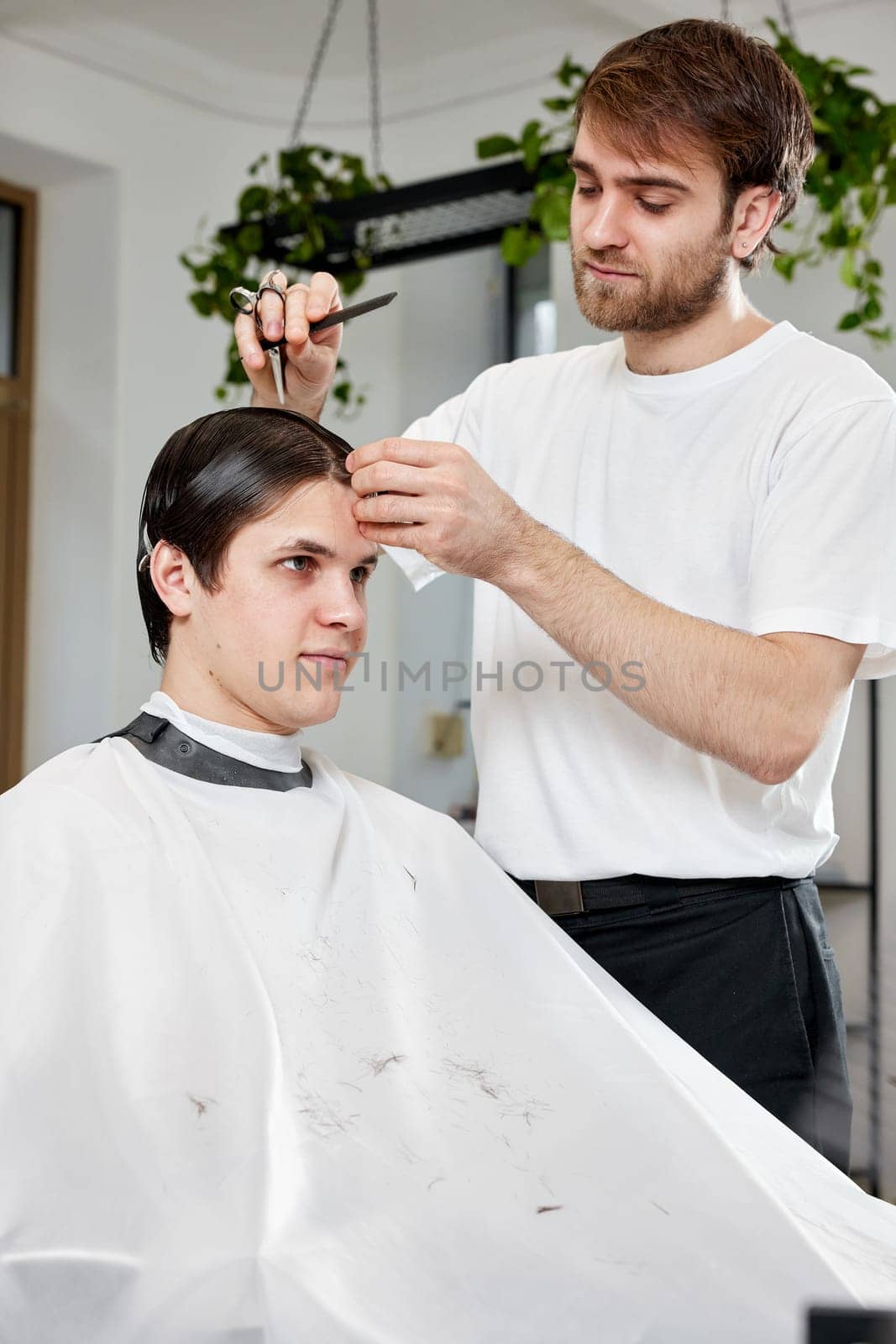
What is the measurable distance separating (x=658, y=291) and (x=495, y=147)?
1789 mm

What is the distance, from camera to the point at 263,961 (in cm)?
151

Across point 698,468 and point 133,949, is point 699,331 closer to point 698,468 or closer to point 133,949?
point 698,468

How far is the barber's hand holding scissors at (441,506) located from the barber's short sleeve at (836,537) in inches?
12.2

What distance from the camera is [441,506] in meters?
1.49

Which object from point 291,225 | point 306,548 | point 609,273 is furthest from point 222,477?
point 291,225

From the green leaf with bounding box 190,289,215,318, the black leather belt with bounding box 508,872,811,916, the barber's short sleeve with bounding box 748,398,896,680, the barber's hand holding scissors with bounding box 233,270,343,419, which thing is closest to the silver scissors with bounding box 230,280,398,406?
the barber's hand holding scissors with bounding box 233,270,343,419

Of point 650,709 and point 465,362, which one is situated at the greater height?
point 465,362

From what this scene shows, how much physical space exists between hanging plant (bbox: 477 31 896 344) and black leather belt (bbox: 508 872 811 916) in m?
1.51

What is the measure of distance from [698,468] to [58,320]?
3.29 m

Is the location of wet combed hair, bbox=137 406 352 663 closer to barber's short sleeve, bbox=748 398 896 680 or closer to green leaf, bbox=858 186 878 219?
barber's short sleeve, bbox=748 398 896 680

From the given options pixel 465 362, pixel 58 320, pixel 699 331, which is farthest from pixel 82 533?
pixel 699 331

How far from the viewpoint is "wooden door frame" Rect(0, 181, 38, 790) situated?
4.57 meters

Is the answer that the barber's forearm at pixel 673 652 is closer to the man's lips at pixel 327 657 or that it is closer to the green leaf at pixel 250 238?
the man's lips at pixel 327 657

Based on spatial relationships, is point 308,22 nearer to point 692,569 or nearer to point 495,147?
point 495,147
